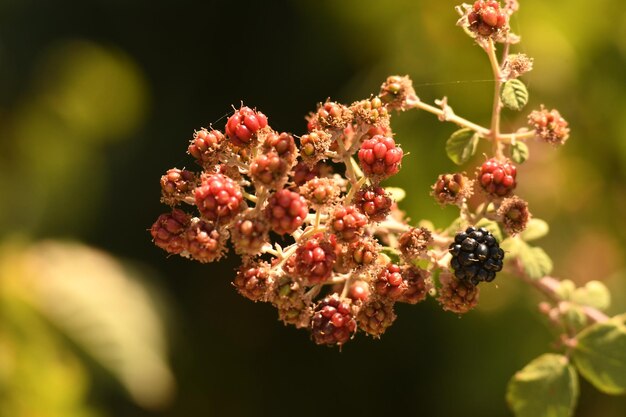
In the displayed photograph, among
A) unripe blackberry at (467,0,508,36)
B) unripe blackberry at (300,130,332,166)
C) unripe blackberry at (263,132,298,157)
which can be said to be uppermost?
unripe blackberry at (467,0,508,36)

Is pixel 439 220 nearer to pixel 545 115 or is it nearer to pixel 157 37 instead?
pixel 545 115

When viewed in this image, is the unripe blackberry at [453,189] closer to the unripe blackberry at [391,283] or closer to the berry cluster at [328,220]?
the berry cluster at [328,220]

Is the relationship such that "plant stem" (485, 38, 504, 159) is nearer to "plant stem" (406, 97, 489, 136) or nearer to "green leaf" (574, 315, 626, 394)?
"plant stem" (406, 97, 489, 136)

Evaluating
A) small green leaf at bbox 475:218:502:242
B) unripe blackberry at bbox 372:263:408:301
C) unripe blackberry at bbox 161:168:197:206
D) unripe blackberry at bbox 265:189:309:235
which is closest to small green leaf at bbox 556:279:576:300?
small green leaf at bbox 475:218:502:242

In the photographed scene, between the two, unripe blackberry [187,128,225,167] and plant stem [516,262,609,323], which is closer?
unripe blackberry [187,128,225,167]

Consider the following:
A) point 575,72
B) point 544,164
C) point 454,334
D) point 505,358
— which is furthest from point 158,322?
point 575,72

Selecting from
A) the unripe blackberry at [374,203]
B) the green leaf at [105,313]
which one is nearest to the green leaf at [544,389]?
the unripe blackberry at [374,203]

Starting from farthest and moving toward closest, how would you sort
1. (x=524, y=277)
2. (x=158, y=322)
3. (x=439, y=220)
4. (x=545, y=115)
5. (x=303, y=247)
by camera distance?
(x=158, y=322) < (x=439, y=220) < (x=524, y=277) < (x=545, y=115) < (x=303, y=247)
